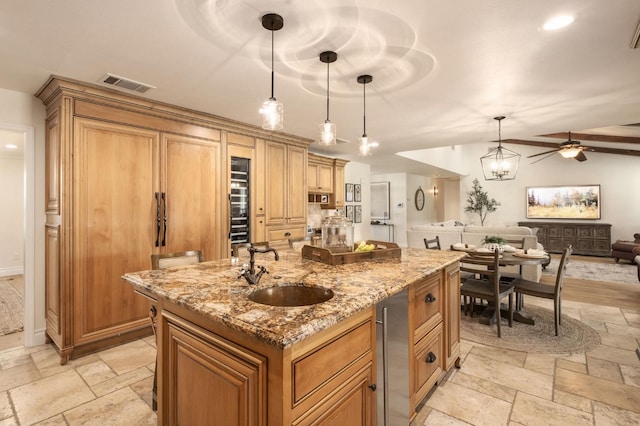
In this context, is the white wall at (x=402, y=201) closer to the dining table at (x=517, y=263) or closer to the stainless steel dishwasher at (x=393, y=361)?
the dining table at (x=517, y=263)

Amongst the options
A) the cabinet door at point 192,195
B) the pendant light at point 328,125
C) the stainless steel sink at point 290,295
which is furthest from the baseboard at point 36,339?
the pendant light at point 328,125

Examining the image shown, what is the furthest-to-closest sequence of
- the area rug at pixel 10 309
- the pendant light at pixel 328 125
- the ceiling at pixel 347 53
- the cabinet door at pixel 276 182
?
the cabinet door at pixel 276 182 → the area rug at pixel 10 309 → the pendant light at pixel 328 125 → the ceiling at pixel 347 53

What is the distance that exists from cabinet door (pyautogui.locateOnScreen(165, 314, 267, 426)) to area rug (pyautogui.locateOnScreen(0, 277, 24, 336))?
316cm

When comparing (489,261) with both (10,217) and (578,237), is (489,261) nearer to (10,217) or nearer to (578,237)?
(578,237)

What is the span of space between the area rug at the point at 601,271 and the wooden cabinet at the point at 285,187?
16.8 feet

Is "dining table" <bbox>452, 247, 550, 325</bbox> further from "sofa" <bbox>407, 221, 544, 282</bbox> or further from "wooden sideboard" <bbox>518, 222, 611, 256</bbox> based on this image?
"wooden sideboard" <bbox>518, 222, 611, 256</bbox>

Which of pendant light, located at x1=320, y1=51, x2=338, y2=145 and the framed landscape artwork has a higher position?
pendant light, located at x1=320, y1=51, x2=338, y2=145

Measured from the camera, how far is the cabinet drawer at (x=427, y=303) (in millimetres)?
1868

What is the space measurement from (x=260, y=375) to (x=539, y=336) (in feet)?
10.9

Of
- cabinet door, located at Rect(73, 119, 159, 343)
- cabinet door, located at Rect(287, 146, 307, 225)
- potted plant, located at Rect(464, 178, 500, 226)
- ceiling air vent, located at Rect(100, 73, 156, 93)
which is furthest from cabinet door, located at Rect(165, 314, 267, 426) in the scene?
potted plant, located at Rect(464, 178, 500, 226)

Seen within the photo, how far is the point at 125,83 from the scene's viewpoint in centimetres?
274

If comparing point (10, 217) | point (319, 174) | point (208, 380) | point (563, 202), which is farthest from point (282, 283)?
point (563, 202)

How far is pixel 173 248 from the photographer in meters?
3.41

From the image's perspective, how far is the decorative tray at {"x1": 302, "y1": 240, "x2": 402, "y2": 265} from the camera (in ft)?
6.91
